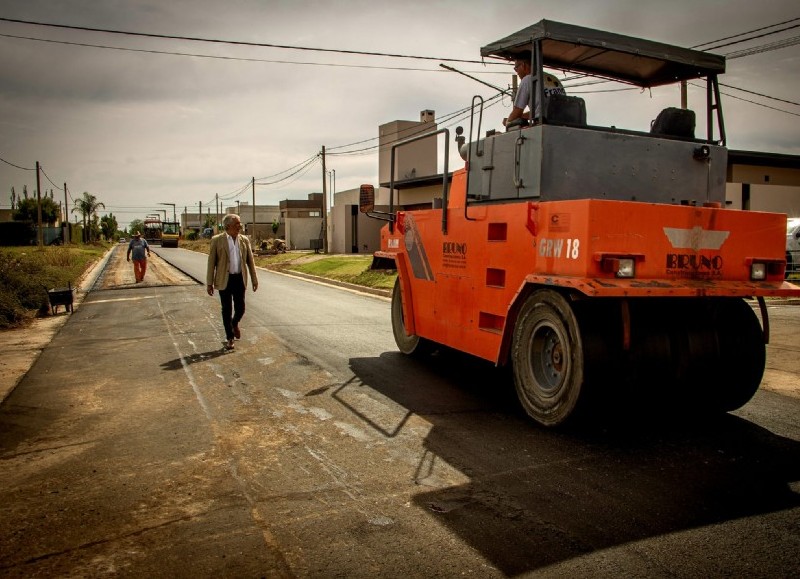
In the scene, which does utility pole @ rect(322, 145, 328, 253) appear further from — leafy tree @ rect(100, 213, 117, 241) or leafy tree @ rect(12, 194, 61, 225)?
leafy tree @ rect(100, 213, 117, 241)

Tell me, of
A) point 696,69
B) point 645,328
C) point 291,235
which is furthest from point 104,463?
point 291,235

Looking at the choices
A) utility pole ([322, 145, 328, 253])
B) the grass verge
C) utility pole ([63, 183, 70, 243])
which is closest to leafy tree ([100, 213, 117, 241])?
utility pole ([63, 183, 70, 243])

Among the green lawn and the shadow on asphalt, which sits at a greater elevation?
Answer: the green lawn

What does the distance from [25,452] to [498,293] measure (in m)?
3.95

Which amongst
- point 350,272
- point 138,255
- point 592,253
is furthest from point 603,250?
point 138,255

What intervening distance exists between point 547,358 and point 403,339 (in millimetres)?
3210

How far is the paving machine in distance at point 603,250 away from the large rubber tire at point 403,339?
1066 mm

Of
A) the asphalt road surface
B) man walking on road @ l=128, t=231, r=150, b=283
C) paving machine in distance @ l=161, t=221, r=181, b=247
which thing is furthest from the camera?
paving machine in distance @ l=161, t=221, r=181, b=247

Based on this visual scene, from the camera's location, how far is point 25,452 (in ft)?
14.8

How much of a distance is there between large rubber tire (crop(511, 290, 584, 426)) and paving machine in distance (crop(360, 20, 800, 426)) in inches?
0.5

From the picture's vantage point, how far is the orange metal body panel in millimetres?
4449

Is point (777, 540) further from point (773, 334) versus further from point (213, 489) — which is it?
point (773, 334)

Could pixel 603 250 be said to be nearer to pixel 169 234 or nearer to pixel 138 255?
pixel 138 255

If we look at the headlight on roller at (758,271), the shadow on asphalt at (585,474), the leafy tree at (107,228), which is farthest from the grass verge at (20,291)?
the leafy tree at (107,228)
